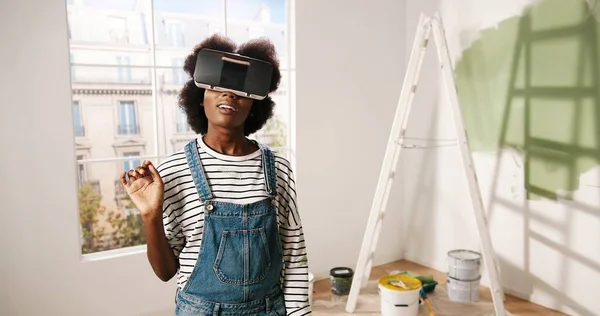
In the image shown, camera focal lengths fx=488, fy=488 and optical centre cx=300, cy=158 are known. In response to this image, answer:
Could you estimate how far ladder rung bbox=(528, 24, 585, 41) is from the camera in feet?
7.84

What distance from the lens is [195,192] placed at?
1062 millimetres

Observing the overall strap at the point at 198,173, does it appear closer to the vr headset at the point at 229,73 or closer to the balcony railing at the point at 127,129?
the vr headset at the point at 229,73

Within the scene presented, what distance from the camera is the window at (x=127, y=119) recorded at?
418 cm

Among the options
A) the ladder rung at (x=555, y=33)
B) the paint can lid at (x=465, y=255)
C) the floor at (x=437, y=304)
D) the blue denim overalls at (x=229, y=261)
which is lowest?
the floor at (x=437, y=304)

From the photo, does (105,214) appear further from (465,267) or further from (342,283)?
(465,267)

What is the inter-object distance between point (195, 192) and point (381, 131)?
2.31m

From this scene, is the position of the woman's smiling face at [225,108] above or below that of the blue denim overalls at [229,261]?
above

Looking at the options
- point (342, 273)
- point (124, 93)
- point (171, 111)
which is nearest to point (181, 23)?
point (171, 111)

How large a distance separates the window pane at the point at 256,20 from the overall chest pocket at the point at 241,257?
1.68 meters

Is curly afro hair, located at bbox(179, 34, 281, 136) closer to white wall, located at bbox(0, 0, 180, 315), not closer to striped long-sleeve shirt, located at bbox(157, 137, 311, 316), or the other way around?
striped long-sleeve shirt, located at bbox(157, 137, 311, 316)

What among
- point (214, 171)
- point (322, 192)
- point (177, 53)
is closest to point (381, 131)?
point (322, 192)

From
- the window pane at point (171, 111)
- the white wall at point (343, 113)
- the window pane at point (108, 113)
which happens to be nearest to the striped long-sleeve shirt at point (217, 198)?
the white wall at point (343, 113)

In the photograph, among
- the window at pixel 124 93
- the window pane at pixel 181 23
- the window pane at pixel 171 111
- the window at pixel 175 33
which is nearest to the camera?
the window pane at pixel 181 23

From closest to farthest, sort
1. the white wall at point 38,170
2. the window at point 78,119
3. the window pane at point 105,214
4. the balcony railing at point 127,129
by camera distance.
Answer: the white wall at point 38,170 → the window pane at point 105,214 → the window at point 78,119 → the balcony railing at point 127,129
